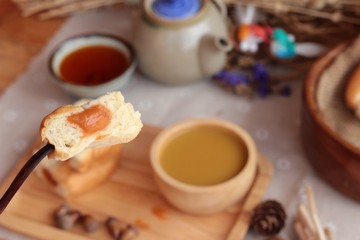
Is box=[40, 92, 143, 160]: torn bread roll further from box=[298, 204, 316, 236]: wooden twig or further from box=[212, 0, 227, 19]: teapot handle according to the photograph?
box=[212, 0, 227, 19]: teapot handle

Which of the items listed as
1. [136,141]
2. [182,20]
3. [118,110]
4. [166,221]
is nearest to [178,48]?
[182,20]

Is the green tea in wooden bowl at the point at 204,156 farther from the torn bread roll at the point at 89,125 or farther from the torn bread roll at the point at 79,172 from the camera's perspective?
the torn bread roll at the point at 89,125

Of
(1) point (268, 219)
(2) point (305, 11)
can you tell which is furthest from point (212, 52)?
(1) point (268, 219)

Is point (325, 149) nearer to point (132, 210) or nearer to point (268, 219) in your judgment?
point (268, 219)

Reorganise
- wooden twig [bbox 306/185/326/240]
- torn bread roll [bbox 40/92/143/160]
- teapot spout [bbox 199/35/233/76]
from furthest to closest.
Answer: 1. teapot spout [bbox 199/35/233/76]
2. wooden twig [bbox 306/185/326/240]
3. torn bread roll [bbox 40/92/143/160]

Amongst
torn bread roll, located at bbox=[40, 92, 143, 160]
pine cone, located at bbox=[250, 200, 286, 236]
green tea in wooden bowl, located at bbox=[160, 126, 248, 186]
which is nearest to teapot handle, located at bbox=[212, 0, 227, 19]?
green tea in wooden bowl, located at bbox=[160, 126, 248, 186]

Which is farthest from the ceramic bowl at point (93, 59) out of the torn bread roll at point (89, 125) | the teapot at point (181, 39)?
the torn bread roll at point (89, 125)

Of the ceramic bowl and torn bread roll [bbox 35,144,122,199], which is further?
the ceramic bowl
